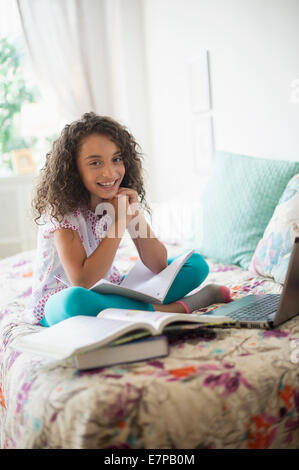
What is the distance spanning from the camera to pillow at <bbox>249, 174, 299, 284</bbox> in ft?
5.28

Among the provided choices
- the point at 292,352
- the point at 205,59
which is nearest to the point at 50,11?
the point at 205,59

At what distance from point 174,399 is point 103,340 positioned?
0.17 metres

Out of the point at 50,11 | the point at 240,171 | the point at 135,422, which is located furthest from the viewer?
the point at 50,11

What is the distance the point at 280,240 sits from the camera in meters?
1.64

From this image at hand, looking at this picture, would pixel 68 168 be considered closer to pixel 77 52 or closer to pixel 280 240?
pixel 280 240

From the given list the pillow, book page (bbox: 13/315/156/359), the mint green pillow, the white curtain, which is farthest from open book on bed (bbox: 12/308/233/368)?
the white curtain

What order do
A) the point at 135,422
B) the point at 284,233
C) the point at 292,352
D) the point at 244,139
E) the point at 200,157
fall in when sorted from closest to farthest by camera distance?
the point at 135,422 < the point at 292,352 < the point at 284,233 < the point at 244,139 < the point at 200,157

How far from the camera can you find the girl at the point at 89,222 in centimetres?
137

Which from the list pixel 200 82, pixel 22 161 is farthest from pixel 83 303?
pixel 22 161

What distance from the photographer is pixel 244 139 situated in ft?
7.95

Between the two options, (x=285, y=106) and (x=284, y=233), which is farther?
(x=285, y=106)
